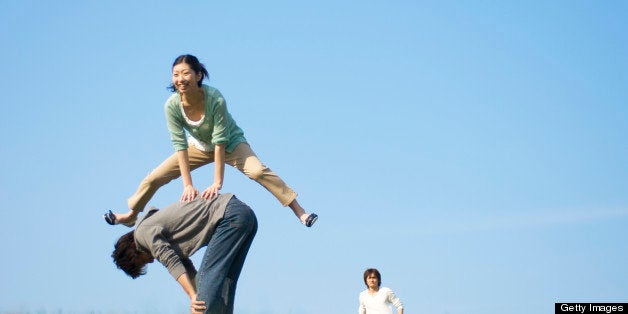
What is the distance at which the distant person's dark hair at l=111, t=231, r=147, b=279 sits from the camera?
4.14 meters

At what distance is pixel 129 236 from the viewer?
4152 mm

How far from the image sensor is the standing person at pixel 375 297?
11680mm

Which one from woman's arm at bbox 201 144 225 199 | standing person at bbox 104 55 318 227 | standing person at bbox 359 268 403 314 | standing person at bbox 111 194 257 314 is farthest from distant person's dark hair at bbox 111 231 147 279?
standing person at bbox 359 268 403 314

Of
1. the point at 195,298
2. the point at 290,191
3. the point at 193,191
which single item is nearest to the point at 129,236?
the point at 195,298

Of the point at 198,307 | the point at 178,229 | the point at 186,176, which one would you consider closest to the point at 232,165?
the point at 186,176

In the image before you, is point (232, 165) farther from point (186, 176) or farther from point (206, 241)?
point (206, 241)

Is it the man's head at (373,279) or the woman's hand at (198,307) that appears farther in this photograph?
the man's head at (373,279)

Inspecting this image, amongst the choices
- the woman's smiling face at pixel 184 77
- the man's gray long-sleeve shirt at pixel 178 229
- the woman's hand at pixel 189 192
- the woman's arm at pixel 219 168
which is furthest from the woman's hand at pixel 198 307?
the woman's smiling face at pixel 184 77

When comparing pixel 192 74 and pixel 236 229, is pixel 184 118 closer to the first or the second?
pixel 192 74

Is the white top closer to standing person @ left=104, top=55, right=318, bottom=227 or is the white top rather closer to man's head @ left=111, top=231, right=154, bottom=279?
standing person @ left=104, top=55, right=318, bottom=227

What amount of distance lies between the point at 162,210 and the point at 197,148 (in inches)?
148

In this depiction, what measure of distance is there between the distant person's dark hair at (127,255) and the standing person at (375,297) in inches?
309

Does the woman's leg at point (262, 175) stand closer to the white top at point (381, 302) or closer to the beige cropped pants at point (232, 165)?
the beige cropped pants at point (232, 165)
